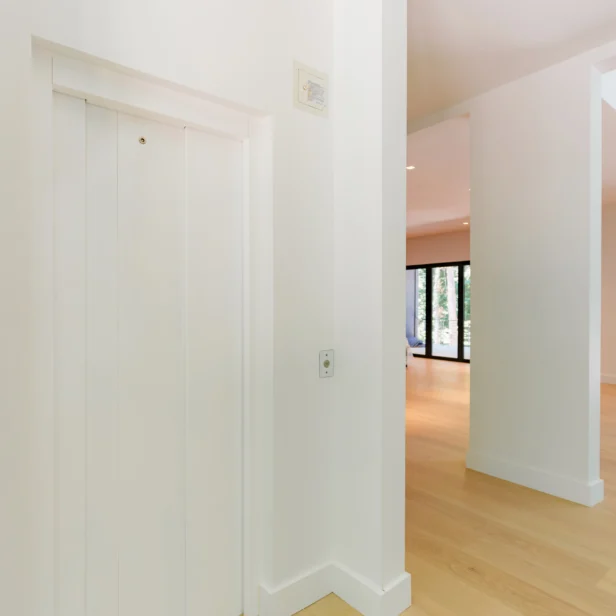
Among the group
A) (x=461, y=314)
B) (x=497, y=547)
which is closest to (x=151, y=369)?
(x=497, y=547)

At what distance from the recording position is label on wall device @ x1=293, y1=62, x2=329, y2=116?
167cm

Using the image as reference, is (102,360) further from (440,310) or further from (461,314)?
(440,310)

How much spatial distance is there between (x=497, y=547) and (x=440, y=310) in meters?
7.69

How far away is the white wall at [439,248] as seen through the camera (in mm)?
8766

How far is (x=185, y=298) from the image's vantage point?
150 cm

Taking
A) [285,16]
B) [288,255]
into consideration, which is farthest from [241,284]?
[285,16]

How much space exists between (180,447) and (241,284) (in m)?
0.61

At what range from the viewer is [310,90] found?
1.72 metres

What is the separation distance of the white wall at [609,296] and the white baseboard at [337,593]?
21.1 ft

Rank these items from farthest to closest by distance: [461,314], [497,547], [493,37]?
[461,314] → [493,37] → [497,547]

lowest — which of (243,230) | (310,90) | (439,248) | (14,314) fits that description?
(14,314)

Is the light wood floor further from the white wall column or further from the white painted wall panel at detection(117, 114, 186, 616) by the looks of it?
the white painted wall panel at detection(117, 114, 186, 616)

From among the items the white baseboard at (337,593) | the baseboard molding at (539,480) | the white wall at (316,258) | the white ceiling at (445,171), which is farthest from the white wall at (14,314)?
the white ceiling at (445,171)

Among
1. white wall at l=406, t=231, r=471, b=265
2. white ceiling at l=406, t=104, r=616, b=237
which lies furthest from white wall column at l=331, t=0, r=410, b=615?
white wall at l=406, t=231, r=471, b=265
